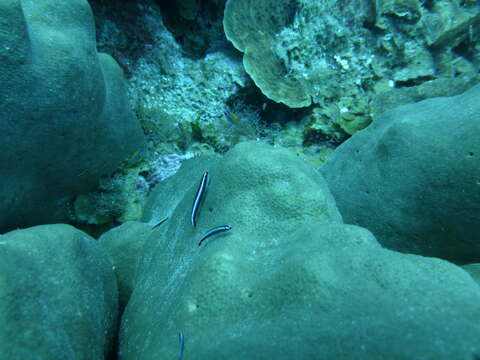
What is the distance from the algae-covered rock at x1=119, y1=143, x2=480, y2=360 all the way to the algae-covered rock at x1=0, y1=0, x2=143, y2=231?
1.82 m

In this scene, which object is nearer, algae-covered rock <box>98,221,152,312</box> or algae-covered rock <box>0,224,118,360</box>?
algae-covered rock <box>0,224,118,360</box>

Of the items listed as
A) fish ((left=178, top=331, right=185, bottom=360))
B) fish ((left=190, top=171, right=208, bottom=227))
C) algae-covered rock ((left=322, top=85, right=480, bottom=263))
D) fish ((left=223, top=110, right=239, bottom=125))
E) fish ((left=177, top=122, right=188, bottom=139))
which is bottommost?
fish ((left=177, top=122, right=188, bottom=139))

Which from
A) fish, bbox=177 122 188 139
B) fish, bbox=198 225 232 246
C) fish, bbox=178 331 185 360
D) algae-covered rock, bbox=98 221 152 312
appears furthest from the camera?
fish, bbox=177 122 188 139

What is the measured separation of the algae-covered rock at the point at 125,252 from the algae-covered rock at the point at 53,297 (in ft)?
1.62

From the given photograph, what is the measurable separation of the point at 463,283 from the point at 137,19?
5681mm

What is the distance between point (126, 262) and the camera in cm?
298

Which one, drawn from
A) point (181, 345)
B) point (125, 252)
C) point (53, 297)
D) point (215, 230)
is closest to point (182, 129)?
point (125, 252)

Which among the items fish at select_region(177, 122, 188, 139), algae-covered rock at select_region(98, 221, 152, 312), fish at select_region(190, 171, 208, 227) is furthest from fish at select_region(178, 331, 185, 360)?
fish at select_region(177, 122, 188, 139)

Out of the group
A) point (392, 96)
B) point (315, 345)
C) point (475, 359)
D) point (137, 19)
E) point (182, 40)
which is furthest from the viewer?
point (182, 40)

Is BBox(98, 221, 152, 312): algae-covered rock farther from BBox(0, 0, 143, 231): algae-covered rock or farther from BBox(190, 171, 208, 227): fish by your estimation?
BBox(190, 171, 208, 227): fish

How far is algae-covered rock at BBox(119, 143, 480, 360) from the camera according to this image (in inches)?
47.4

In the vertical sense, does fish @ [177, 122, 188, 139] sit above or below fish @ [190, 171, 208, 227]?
below

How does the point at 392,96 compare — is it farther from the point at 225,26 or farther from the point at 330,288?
the point at 330,288

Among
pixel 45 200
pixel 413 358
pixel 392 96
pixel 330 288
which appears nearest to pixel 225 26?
pixel 392 96
